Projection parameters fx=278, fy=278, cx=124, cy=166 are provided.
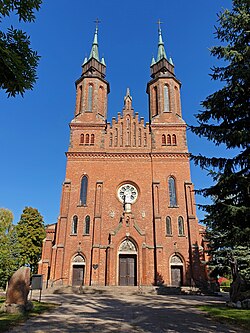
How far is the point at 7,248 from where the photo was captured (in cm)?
2903

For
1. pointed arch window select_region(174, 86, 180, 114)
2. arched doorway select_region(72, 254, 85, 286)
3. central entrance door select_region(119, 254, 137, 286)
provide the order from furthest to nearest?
1. pointed arch window select_region(174, 86, 180, 114)
2. arched doorway select_region(72, 254, 85, 286)
3. central entrance door select_region(119, 254, 137, 286)

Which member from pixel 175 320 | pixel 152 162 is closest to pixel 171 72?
pixel 152 162

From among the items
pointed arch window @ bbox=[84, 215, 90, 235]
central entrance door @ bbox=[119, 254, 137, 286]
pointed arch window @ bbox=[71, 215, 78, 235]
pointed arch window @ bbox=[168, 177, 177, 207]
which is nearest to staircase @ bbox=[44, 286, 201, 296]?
central entrance door @ bbox=[119, 254, 137, 286]

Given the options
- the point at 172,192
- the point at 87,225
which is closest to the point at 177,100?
the point at 172,192

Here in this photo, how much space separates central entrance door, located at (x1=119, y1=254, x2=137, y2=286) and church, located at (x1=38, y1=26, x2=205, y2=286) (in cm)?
9

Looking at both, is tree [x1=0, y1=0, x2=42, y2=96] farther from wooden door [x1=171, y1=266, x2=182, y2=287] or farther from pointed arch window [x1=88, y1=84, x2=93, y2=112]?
pointed arch window [x1=88, y1=84, x2=93, y2=112]

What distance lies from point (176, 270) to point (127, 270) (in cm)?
473

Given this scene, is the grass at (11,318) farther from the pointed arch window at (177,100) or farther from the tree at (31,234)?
the pointed arch window at (177,100)

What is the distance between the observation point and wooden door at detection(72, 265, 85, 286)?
26156 mm

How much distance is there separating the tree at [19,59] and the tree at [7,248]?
25312 mm

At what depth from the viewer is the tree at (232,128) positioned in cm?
964

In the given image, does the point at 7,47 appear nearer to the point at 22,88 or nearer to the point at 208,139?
the point at 22,88

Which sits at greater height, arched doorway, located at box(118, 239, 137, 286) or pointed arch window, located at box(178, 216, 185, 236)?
pointed arch window, located at box(178, 216, 185, 236)

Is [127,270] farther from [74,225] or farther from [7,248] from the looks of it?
[7,248]
